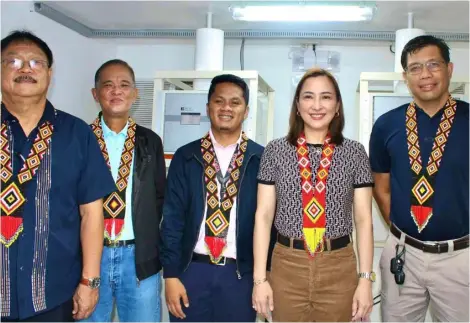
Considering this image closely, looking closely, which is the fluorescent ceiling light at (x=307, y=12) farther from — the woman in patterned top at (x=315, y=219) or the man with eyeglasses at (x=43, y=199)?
the man with eyeglasses at (x=43, y=199)

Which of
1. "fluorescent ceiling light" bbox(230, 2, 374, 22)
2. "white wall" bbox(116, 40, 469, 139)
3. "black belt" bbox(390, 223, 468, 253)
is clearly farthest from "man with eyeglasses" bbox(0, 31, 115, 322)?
"white wall" bbox(116, 40, 469, 139)

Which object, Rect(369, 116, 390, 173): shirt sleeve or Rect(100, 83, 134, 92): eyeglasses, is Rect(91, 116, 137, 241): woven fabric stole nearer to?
Rect(100, 83, 134, 92): eyeglasses

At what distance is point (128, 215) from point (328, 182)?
92 centimetres

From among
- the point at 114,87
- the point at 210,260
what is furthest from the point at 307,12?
the point at 210,260

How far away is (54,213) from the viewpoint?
1.61m

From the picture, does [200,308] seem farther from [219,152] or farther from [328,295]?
[219,152]

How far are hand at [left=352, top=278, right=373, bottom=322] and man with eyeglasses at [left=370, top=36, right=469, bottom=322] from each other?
0.92ft

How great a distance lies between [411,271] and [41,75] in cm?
174

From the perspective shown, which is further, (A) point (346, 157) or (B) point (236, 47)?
(B) point (236, 47)

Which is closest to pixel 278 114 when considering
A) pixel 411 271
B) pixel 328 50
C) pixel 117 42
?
pixel 328 50

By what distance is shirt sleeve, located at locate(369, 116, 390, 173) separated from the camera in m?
2.07

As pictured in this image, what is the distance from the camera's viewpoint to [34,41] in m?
1.68

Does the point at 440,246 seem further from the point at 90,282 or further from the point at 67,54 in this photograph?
the point at 67,54

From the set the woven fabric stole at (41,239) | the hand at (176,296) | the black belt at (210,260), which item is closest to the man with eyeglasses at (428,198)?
the black belt at (210,260)
